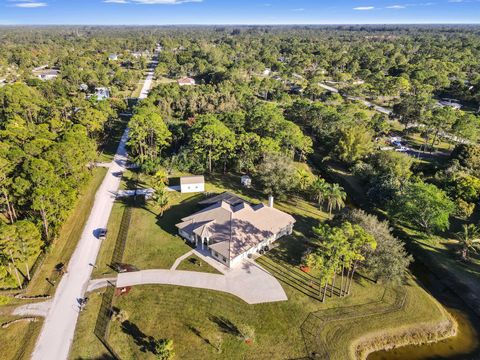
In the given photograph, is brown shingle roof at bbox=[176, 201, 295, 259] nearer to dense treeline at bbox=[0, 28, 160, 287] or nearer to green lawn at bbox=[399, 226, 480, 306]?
dense treeline at bbox=[0, 28, 160, 287]

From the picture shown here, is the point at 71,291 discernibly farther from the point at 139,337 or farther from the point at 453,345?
the point at 453,345

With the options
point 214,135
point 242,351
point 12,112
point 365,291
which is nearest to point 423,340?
point 365,291

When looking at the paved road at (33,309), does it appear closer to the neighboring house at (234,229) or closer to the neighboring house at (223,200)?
the neighboring house at (234,229)

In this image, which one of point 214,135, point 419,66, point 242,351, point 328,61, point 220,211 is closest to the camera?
point 242,351

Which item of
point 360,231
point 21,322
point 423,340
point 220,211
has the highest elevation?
point 360,231

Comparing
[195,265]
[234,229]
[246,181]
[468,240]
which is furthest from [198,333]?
[468,240]

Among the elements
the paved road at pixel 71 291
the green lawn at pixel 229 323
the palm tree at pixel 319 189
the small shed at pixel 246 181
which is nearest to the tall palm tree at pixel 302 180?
the palm tree at pixel 319 189

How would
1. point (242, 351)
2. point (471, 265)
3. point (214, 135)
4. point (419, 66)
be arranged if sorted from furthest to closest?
point (419, 66), point (214, 135), point (471, 265), point (242, 351)

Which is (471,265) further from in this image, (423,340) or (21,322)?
(21,322)
